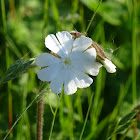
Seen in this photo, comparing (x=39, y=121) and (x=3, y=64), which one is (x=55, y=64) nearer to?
(x=39, y=121)

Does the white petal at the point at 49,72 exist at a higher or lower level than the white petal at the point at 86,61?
higher

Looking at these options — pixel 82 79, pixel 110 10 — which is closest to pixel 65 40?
pixel 82 79

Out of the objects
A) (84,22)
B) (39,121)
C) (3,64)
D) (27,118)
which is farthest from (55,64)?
(84,22)

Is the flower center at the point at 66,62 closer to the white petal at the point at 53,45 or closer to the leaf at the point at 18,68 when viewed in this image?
the white petal at the point at 53,45

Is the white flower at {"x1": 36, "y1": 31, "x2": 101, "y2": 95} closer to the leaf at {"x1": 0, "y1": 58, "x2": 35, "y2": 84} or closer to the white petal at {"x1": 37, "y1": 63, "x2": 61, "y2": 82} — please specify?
the white petal at {"x1": 37, "y1": 63, "x2": 61, "y2": 82}

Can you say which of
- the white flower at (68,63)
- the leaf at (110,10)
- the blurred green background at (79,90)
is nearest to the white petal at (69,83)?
the white flower at (68,63)

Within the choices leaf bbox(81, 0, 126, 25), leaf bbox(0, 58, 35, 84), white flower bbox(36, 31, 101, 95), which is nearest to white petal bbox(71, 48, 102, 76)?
white flower bbox(36, 31, 101, 95)

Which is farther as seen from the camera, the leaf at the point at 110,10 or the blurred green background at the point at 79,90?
the leaf at the point at 110,10

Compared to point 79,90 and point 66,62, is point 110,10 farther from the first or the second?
point 66,62
